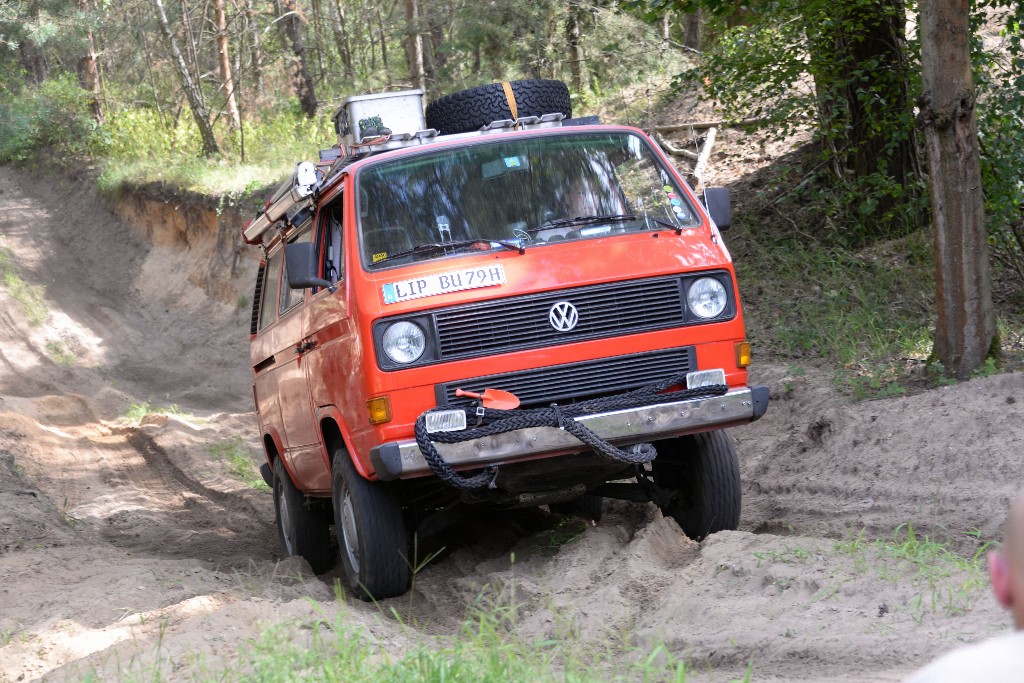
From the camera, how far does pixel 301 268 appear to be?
227 inches

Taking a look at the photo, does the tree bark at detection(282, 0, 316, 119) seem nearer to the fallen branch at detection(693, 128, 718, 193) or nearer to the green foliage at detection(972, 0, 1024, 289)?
the fallen branch at detection(693, 128, 718, 193)

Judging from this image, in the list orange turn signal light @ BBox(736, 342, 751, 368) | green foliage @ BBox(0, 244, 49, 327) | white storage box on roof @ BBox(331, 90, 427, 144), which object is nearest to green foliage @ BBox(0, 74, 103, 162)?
green foliage @ BBox(0, 244, 49, 327)

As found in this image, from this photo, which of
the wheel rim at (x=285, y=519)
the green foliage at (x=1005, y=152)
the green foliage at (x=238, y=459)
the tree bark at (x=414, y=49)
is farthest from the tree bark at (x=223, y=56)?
the wheel rim at (x=285, y=519)

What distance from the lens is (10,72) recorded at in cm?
2778

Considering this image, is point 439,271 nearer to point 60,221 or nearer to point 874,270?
point 874,270

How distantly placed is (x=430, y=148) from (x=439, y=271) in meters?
0.97

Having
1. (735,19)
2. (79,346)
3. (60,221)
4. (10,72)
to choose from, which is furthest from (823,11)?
(10,72)

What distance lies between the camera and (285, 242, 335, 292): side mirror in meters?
5.77

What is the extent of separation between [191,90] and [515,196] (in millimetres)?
19305

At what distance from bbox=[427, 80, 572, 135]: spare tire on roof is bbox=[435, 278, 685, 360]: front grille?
2241 millimetres

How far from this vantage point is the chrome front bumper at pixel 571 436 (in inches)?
204

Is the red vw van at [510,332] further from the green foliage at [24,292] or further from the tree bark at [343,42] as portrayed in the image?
the tree bark at [343,42]

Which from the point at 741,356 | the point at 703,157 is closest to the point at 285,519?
the point at 741,356

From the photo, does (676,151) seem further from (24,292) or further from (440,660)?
(440,660)
